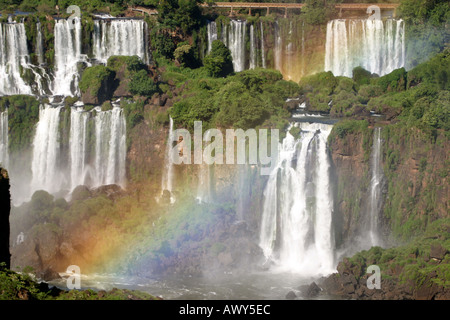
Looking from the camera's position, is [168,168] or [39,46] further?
[39,46]

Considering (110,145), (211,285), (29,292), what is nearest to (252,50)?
(110,145)

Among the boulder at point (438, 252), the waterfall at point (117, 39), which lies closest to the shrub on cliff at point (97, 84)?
the waterfall at point (117, 39)

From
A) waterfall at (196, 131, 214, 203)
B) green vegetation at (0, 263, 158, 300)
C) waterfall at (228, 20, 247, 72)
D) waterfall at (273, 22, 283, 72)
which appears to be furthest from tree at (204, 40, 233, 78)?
green vegetation at (0, 263, 158, 300)

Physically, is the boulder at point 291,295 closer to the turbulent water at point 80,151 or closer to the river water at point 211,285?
the river water at point 211,285

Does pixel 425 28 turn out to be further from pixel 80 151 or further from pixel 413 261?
pixel 80 151
